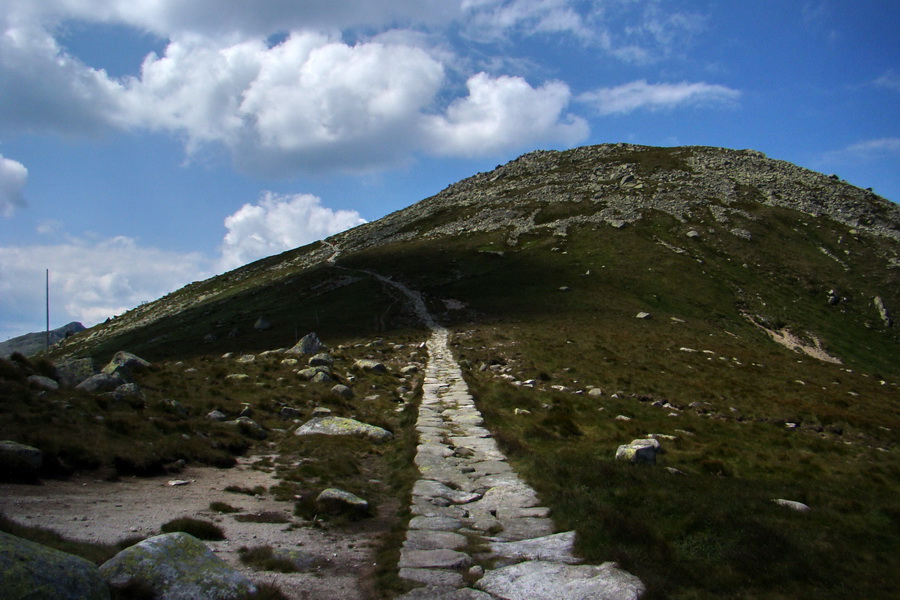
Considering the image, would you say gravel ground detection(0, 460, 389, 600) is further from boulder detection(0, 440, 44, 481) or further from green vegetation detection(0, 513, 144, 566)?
green vegetation detection(0, 513, 144, 566)

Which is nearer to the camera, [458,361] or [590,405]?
[590,405]

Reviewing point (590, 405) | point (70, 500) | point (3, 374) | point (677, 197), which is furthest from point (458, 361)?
point (677, 197)

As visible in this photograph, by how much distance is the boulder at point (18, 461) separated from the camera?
431 inches

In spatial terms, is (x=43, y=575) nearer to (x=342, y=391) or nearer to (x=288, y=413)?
(x=288, y=413)

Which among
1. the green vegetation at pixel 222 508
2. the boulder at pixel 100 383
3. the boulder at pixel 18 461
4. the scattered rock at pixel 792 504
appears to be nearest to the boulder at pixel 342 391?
the boulder at pixel 100 383

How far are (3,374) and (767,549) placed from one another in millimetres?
21707

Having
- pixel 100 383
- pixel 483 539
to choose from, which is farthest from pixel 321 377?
pixel 483 539

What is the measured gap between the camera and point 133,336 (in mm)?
76062

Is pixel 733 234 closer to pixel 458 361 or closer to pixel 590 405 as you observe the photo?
pixel 458 361

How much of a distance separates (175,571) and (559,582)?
17.5ft

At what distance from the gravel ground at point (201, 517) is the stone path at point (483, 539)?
3.35 ft

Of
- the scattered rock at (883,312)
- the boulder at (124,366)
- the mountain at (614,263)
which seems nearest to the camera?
the boulder at (124,366)

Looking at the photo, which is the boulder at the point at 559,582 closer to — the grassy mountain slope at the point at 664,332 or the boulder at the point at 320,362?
the grassy mountain slope at the point at 664,332

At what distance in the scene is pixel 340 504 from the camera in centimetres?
1134
